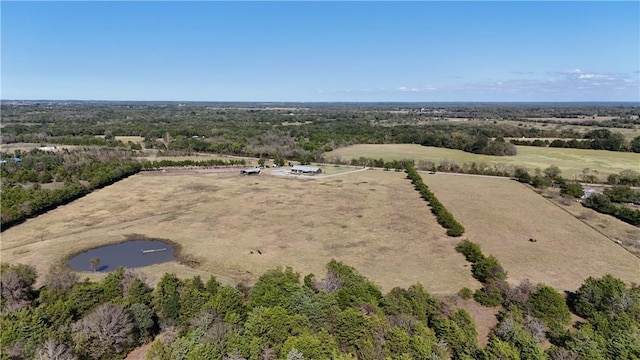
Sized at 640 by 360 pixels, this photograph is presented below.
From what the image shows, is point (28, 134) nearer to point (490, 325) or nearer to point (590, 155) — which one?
point (490, 325)

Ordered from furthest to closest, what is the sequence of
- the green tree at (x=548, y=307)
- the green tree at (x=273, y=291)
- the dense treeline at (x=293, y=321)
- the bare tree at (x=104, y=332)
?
the green tree at (x=548, y=307), the green tree at (x=273, y=291), the bare tree at (x=104, y=332), the dense treeline at (x=293, y=321)

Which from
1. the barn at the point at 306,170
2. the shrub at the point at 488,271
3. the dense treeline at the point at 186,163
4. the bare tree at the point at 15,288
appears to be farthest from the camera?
the dense treeline at the point at 186,163

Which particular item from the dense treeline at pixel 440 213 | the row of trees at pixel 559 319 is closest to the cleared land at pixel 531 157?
the dense treeline at pixel 440 213

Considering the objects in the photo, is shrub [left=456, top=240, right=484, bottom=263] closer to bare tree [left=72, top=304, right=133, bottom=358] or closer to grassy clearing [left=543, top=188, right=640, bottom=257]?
grassy clearing [left=543, top=188, right=640, bottom=257]

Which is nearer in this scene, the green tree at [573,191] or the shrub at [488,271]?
the shrub at [488,271]

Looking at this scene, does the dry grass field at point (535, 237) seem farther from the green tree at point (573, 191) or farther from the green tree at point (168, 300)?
the green tree at point (168, 300)
